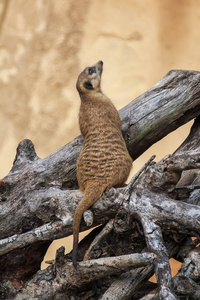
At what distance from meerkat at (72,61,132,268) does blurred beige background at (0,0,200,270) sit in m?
2.22

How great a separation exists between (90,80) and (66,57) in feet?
7.71

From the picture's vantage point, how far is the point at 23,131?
5.82 metres

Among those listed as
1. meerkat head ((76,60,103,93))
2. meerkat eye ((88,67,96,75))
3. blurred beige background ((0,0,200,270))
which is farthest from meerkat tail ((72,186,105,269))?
blurred beige background ((0,0,200,270))

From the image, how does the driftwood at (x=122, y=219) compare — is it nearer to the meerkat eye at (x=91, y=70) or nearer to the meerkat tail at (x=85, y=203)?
the meerkat tail at (x=85, y=203)

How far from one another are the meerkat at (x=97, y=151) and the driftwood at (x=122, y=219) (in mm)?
90

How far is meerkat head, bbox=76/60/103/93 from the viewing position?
356cm

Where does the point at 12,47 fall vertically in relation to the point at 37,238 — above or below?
above

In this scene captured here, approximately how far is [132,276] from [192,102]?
1371mm

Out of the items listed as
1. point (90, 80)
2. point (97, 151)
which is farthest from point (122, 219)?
point (90, 80)

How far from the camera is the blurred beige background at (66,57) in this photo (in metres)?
5.64

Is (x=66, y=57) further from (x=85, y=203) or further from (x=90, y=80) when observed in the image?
(x=85, y=203)

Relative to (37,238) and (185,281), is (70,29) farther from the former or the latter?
(185,281)

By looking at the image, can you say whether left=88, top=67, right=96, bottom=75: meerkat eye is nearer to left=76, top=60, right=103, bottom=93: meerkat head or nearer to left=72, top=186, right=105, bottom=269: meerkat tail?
left=76, top=60, right=103, bottom=93: meerkat head

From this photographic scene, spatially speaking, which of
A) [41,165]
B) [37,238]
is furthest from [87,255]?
[41,165]
